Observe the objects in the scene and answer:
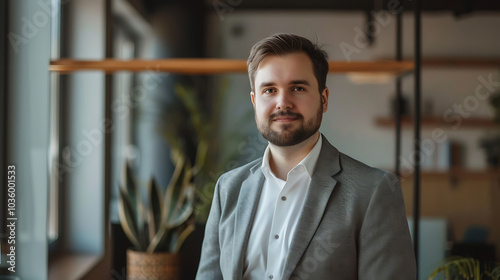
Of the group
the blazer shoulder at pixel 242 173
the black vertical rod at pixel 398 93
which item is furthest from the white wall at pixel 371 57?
the blazer shoulder at pixel 242 173

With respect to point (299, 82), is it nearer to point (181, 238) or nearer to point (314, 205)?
point (314, 205)

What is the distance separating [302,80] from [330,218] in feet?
0.99

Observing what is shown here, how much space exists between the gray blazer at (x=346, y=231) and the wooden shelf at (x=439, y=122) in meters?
2.57

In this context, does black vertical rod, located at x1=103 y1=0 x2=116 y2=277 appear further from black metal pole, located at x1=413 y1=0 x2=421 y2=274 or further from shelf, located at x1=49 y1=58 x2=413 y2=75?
black metal pole, located at x1=413 y1=0 x2=421 y2=274

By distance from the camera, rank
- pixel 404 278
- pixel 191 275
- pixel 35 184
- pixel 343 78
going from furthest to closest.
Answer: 1. pixel 343 78
2. pixel 191 275
3. pixel 35 184
4. pixel 404 278

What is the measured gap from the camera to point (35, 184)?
198cm

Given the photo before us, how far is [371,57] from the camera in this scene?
3738 millimetres

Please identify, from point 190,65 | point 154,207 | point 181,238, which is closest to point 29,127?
point 190,65

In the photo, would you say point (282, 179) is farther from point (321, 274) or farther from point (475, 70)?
point (475, 70)

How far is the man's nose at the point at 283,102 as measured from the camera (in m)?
1.10

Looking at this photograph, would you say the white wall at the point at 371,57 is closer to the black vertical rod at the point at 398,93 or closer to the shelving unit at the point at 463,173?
the shelving unit at the point at 463,173

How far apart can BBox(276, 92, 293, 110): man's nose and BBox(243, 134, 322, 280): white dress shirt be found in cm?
15

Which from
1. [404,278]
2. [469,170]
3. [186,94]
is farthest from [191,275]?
[469,170]

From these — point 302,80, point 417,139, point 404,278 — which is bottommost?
point 404,278
